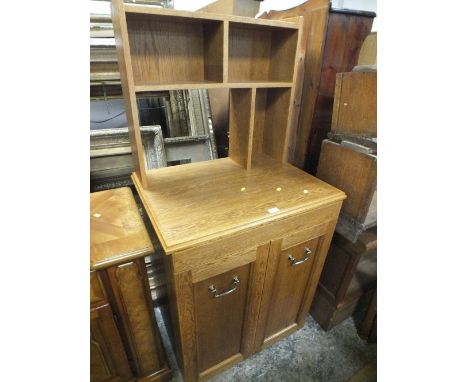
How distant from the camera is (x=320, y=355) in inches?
53.2

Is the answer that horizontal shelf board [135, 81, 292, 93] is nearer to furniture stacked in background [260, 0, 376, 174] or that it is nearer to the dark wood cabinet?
furniture stacked in background [260, 0, 376, 174]

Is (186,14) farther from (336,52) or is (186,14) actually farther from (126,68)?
(336,52)

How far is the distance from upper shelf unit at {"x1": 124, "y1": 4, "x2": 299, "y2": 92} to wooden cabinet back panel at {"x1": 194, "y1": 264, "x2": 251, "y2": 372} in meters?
0.66

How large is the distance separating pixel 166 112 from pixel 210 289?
35.9 inches

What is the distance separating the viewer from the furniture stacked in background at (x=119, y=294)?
0.77 meters

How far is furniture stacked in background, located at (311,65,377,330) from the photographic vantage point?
96cm

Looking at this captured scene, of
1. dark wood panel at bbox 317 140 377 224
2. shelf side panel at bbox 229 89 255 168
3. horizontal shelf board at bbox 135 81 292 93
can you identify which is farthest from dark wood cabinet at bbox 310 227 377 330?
horizontal shelf board at bbox 135 81 292 93

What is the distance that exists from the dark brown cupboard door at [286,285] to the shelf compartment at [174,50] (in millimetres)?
689

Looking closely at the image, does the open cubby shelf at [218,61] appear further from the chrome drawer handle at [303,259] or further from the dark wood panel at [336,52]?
the chrome drawer handle at [303,259]

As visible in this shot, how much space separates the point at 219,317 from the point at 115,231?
1.64ft

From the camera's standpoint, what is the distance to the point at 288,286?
1121 millimetres

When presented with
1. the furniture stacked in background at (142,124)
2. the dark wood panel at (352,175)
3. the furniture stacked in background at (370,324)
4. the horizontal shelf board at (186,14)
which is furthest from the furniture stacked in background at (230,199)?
the furniture stacked in background at (370,324)

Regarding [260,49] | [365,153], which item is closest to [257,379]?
[365,153]
